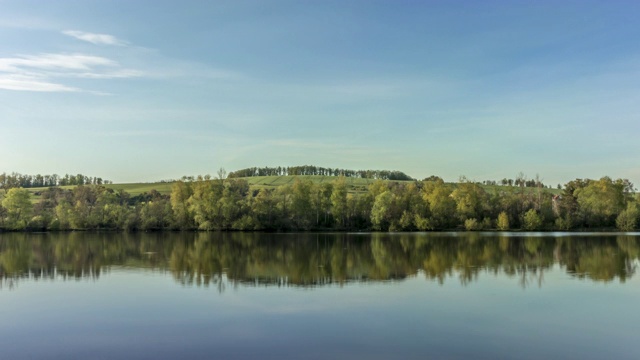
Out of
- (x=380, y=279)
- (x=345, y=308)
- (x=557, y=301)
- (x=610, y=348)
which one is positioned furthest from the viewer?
(x=380, y=279)

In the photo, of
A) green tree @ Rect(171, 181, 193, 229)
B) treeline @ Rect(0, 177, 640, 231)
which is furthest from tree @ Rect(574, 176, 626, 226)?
green tree @ Rect(171, 181, 193, 229)

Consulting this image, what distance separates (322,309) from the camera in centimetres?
2038

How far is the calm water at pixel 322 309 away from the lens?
15062mm

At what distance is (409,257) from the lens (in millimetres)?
40688

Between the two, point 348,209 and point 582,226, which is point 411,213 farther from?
point 582,226

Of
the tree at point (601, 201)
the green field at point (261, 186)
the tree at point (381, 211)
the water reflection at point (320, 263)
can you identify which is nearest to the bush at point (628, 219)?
the tree at point (601, 201)

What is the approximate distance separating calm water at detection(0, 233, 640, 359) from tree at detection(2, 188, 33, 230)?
5751 cm

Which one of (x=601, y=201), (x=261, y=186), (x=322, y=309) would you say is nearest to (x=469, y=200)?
(x=601, y=201)

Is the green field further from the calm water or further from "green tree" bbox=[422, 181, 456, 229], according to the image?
the calm water

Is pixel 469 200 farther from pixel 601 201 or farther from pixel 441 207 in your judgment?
pixel 601 201

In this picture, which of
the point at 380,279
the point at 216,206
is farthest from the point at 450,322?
the point at 216,206

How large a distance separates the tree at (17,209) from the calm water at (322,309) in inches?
2264

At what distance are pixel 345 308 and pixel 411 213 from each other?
7448 cm

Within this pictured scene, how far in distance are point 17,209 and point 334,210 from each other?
55.8 meters
